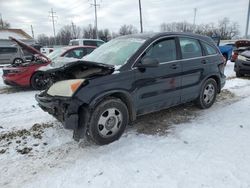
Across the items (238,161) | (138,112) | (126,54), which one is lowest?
(238,161)

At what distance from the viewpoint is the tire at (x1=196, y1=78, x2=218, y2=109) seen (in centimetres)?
551

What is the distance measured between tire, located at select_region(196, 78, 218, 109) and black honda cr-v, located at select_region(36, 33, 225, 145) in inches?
2.9

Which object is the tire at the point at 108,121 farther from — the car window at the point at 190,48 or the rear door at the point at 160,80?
the car window at the point at 190,48

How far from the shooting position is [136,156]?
349cm

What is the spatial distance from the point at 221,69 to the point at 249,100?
1368mm

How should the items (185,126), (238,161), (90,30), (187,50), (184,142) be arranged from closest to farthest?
(238,161)
(184,142)
(185,126)
(187,50)
(90,30)

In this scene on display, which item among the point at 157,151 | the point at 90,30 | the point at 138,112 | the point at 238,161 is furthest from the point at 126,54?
the point at 90,30

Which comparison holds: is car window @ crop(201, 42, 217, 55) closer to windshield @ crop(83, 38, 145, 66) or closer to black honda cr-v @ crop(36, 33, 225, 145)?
black honda cr-v @ crop(36, 33, 225, 145)

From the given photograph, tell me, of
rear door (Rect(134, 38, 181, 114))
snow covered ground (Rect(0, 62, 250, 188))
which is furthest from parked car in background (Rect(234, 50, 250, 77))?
rear door (Rect(134, 38, 181, 114))

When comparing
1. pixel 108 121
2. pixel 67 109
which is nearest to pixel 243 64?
pixel 108 121

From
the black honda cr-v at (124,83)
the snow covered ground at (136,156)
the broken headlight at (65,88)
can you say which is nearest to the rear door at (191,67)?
the black honda cr-v at (124,83)

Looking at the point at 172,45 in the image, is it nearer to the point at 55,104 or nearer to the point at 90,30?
the point at 55,104

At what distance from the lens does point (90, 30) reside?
87.9 meters

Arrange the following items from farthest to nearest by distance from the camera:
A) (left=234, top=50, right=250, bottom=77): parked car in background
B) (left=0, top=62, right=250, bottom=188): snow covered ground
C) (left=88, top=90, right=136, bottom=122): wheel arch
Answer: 1. (left=234, top=50, right=250, bottom=77): parked car in background
2. (left=88, top=90, right=136, bottom=122): wheel arch
3. (left=0, top=62, right=250, bottom=188): snow covered ground
